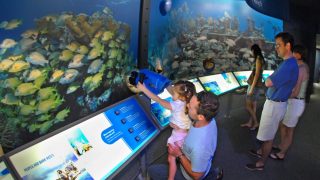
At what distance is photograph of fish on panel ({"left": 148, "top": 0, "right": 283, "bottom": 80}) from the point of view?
165 inches

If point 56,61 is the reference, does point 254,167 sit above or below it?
below

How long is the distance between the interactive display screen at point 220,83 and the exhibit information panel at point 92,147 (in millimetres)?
2671

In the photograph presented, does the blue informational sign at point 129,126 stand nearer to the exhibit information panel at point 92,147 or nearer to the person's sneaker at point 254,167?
the exhibit information panel at point 92,147

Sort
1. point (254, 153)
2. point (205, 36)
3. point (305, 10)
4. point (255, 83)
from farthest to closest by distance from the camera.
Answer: point (305, 10) < point (205, 36) < point (255, 83) < point (254, 153)

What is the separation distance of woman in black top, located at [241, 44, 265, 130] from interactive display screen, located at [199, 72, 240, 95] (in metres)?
0.71

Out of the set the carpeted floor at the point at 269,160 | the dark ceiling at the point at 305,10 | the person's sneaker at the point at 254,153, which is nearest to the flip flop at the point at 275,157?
the carpeted floor at the point at 269,160

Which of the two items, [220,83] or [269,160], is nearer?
[269,160]

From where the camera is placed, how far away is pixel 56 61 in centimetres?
220

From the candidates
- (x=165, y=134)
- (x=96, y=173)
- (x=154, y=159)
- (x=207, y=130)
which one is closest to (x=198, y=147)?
(x=207, y=130)

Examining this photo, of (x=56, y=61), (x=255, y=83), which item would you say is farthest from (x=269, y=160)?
(x=56, y=61)

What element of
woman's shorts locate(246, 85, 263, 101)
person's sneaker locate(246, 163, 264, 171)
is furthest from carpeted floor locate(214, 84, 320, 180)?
woman's shorts locate(246, 85, 263, 101)

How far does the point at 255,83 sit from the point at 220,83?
114cm

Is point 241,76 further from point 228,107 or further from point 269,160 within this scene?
point 269,160

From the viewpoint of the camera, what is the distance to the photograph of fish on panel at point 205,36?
165 inches
